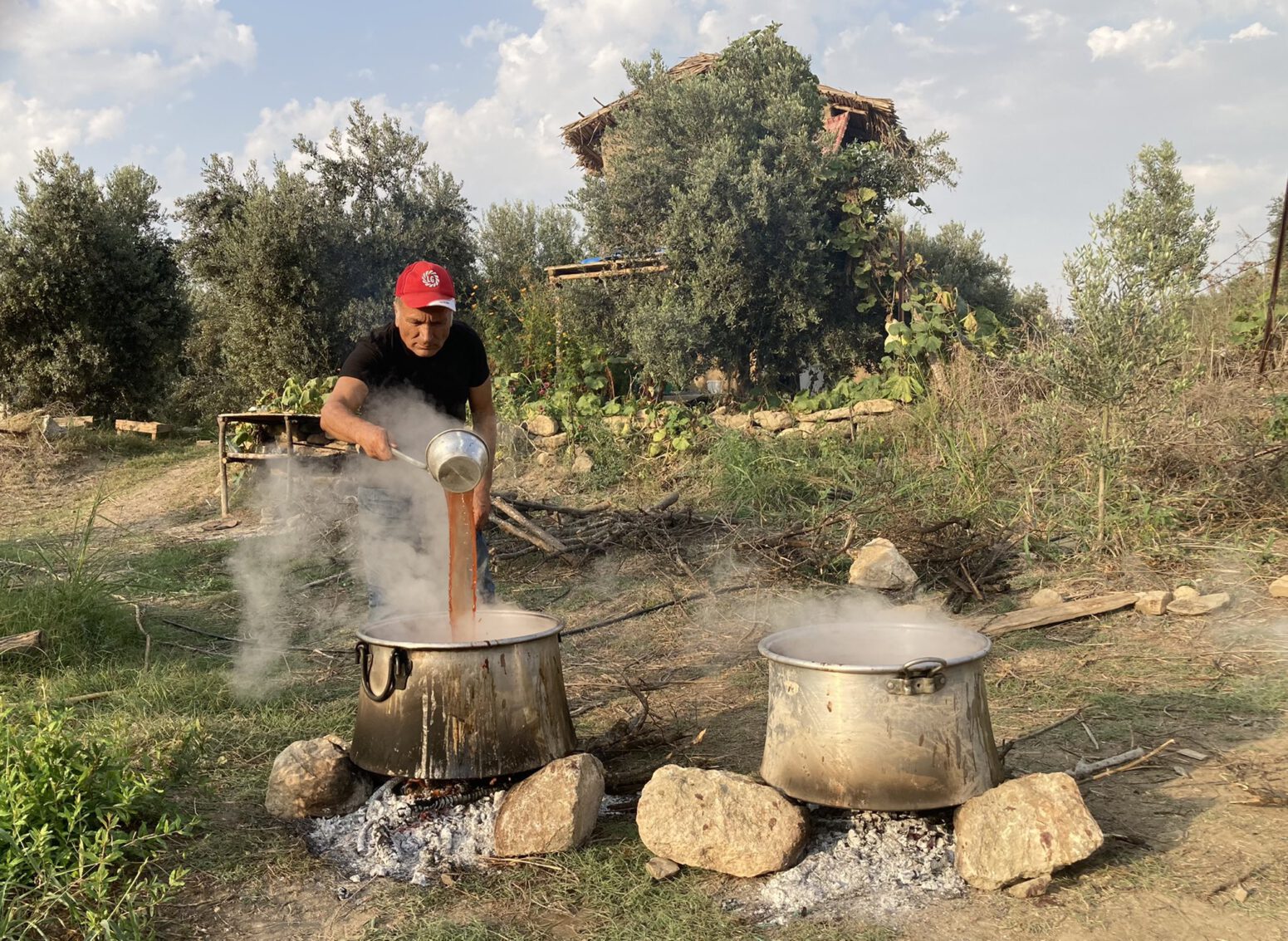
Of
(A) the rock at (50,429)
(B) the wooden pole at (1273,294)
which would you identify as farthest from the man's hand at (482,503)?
(A) the rock at (50,429)

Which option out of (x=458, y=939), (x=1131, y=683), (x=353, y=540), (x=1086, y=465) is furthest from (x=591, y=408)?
(x=458, y=939)

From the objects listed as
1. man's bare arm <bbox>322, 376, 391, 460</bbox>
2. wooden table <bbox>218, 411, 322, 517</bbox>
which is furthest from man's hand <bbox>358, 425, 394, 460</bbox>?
wooden table <bbox>218, 411, 322, 517</bbox>

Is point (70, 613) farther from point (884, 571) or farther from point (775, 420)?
point (775, 420)

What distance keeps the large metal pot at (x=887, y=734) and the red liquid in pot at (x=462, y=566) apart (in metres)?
1.11

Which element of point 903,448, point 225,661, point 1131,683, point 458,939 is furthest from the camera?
point 903,448

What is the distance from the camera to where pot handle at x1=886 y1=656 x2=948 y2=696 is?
241 cm

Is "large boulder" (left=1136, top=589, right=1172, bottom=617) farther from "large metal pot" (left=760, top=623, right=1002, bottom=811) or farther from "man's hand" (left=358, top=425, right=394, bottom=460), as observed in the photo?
"man's hand" (left=358, top=425, right=394, bottom=460)

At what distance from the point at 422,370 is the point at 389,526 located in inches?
26.9

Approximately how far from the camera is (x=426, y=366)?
3.79m

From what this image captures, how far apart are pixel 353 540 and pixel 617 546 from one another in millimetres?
2418

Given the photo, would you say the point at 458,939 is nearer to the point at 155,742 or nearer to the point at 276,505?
the point at 155,742

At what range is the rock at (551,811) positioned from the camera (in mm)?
2611

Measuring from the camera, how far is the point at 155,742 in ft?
10.9

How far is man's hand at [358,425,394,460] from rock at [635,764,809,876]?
1310 millimetres
